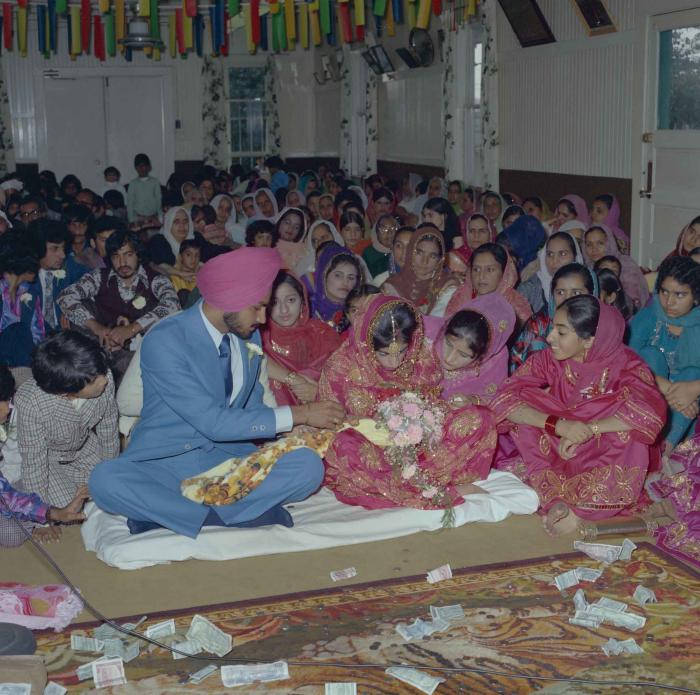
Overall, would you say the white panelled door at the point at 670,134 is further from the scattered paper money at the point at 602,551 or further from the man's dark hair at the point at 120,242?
the scattered paper money at the point at 602,551

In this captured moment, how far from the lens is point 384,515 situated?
3.65 meters

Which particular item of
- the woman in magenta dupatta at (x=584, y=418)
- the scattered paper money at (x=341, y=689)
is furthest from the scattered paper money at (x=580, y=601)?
the scattered paper money at (x=341, y=689)

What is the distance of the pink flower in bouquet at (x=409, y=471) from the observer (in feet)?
12.1

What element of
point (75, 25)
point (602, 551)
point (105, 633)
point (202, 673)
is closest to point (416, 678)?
point (202, 673)

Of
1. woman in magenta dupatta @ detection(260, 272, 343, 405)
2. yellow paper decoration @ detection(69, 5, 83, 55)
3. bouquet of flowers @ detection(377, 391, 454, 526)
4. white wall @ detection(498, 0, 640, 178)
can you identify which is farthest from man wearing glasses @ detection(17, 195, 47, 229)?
bouquet of flowers @ detection(377, 391, 454, 526)

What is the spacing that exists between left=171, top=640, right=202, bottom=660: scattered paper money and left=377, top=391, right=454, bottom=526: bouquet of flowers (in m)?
1.16

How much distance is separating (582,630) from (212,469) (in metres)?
1.42

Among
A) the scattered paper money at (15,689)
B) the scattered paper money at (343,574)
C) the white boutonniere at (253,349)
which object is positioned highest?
the white boutonniere at (253,349)

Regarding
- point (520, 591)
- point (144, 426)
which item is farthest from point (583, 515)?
point (144, 426)

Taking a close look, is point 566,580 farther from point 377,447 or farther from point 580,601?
point 377,447

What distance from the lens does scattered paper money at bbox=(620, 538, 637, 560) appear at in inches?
133

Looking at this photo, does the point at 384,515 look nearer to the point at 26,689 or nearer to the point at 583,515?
the point at 583,515

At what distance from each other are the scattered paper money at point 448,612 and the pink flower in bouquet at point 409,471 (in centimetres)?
73

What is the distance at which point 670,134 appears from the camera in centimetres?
752
